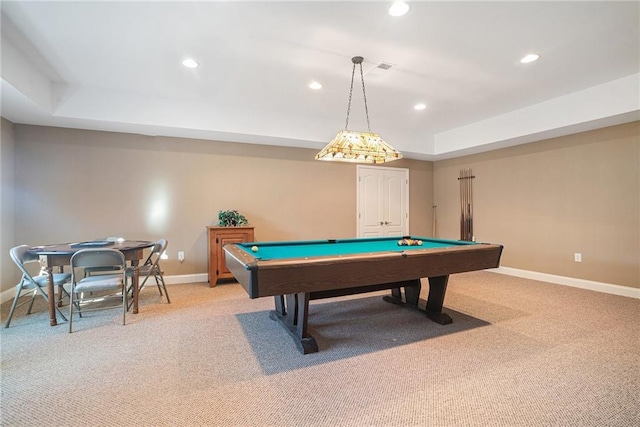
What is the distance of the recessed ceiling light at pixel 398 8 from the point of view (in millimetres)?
2207

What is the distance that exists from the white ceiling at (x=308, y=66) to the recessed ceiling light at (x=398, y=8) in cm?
Answer: 5

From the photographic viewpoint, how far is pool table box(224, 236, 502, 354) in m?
2.05

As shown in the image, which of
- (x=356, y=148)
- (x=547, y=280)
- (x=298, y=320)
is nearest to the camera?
(x=298, y=320)

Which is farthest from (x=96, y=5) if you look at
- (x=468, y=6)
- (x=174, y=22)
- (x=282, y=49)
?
(x=468, y=6)

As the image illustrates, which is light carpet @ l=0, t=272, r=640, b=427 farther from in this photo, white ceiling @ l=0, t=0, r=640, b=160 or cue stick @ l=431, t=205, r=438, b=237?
cue stick @ l=431, t=205, r=438, b=237

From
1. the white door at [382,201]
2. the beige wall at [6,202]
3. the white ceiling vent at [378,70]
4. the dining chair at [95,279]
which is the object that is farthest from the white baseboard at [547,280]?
the white ceiling vent at [378,70]

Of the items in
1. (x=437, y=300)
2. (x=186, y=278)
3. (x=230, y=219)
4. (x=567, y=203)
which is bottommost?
(x=186, y=278)

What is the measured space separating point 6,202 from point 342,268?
4383 mm

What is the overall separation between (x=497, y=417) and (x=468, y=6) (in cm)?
273

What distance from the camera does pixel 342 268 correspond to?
2.25m

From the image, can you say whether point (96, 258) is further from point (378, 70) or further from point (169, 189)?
point (378, 70)

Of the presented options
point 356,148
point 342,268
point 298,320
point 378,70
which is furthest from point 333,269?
point 378,70

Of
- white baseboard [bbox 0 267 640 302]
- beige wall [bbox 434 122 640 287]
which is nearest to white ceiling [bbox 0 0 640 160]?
beige wall [bbox 434 122 640 287]

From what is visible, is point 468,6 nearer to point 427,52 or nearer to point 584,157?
point 427,52
